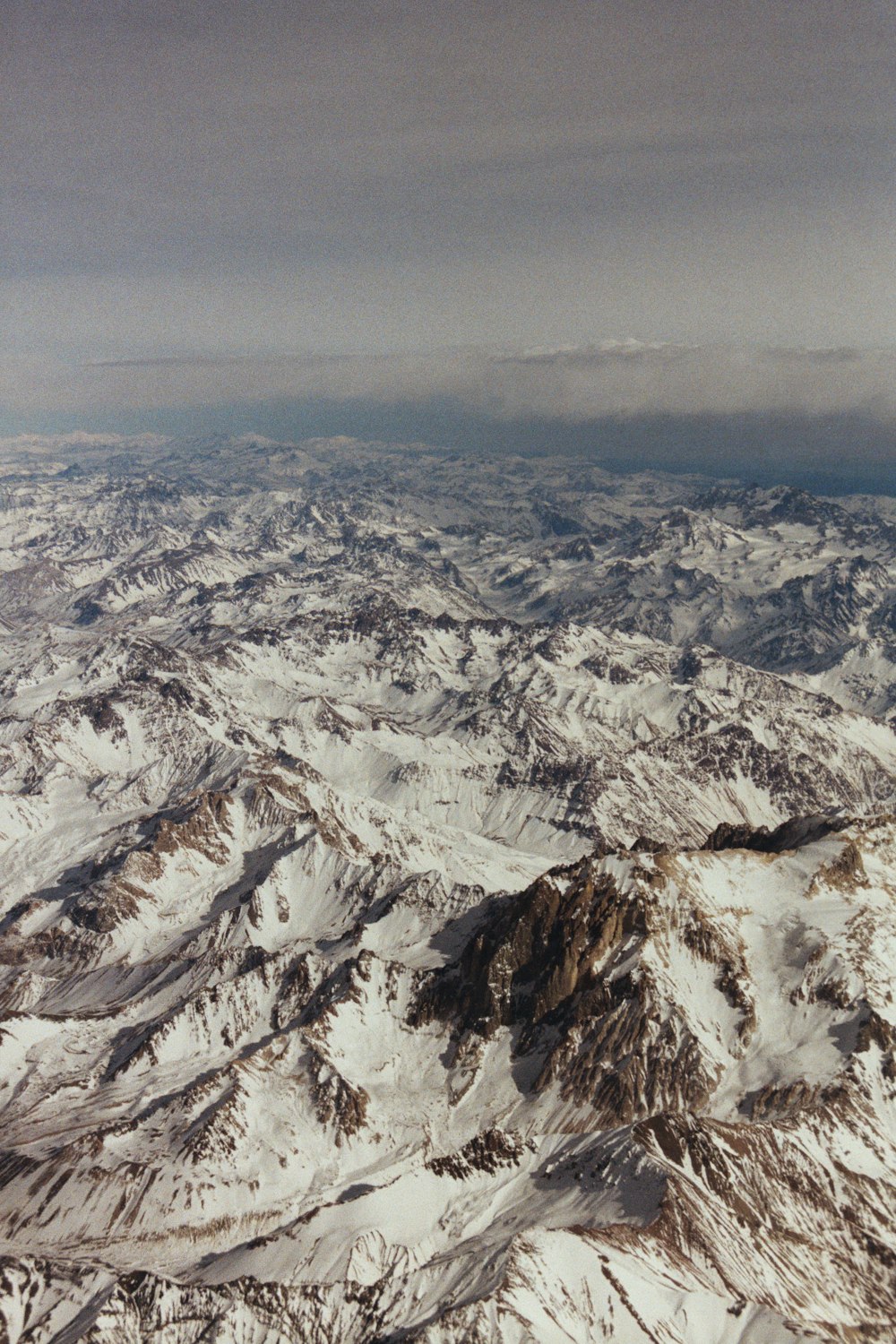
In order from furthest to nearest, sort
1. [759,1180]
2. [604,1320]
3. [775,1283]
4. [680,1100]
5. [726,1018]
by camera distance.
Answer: [726,1018] → [680,1100] → [759,1180] → [775,1283] → [604,1320]

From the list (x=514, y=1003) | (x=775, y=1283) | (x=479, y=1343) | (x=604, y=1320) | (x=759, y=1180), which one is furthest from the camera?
(x=514, y=1003)

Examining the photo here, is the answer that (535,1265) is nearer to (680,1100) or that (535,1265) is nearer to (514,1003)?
(680,1100)

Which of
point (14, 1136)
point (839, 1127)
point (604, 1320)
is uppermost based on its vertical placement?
point (604, 1320)

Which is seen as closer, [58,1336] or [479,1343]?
[479,1343]

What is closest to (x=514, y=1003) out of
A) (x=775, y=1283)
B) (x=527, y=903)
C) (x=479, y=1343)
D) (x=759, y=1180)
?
(x=527, y=903)

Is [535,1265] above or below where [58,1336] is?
above

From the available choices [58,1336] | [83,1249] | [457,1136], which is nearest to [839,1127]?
[457,1136]

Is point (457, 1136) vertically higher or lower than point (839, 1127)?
lower

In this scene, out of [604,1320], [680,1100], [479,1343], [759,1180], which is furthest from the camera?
[680,1100]

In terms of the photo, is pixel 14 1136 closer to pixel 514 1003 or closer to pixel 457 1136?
pixel 457 1136
